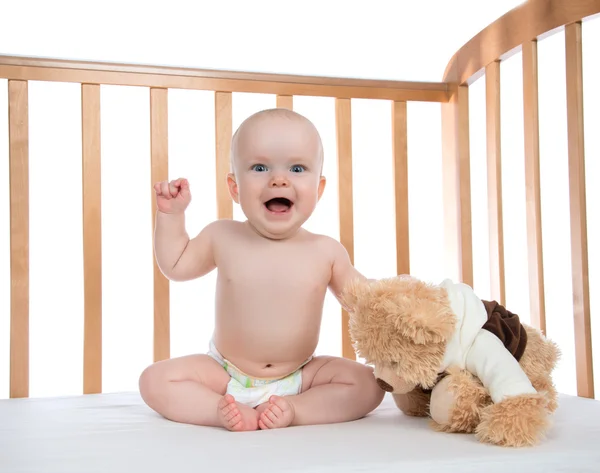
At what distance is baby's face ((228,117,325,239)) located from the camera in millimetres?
1067

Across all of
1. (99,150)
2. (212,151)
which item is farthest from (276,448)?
(212,151)

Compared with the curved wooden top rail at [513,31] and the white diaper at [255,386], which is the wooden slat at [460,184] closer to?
the curved wooden top rail at [513,31]

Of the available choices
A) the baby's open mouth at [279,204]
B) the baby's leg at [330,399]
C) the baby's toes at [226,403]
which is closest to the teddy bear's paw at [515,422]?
the baby's leg at [330,399]

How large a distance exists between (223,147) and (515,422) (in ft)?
2.79

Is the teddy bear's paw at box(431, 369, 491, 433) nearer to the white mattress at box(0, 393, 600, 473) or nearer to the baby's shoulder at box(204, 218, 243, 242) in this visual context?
the white mattress at box(0, 393, 600, 473)

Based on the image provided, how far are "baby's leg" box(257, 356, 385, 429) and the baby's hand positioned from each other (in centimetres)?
34

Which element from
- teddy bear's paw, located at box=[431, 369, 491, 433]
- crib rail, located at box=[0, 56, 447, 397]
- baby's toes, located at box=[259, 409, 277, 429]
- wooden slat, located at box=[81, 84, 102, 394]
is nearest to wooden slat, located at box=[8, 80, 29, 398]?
crib rail, located at box=[0, 56, 447, 397]

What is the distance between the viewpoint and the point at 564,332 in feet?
4.85

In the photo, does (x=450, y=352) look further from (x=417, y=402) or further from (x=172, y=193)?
(x=172, y=193)

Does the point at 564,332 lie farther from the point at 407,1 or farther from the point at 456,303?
the point at 407,1

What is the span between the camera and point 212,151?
173cm

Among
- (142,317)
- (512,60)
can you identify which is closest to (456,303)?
(142,317)

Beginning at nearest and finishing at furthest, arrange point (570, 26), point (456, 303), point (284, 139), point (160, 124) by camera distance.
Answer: point (456, 303) < point (284, 139) < point (570, 26) < point (160, 124)

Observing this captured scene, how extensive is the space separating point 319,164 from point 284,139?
0.28 ft
